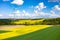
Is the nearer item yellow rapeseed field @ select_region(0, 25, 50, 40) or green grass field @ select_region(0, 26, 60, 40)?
green grass field @ select_region(0, 26, 60, 40)

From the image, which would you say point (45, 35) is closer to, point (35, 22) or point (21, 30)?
point (35, 22)

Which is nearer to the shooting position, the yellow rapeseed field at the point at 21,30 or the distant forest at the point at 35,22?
the yellow rapeseed field at the point at 21,30

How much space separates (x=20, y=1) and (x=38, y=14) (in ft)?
3.13

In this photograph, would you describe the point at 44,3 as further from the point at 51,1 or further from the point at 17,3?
the point at 17,3

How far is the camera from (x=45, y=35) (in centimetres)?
609

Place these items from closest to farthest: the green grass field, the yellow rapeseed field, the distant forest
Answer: the green grass field < the yellow rapeseed field < the distant forest

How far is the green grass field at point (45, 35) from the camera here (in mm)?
5824

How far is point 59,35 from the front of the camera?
624cm

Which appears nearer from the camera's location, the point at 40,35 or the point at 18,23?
the point at 40,35

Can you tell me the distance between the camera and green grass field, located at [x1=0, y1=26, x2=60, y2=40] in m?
5.82

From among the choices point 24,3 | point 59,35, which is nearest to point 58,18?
point 59,35

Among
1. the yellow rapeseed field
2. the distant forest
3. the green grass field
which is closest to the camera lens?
the green grass field

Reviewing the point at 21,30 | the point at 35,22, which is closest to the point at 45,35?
the point at 35,22

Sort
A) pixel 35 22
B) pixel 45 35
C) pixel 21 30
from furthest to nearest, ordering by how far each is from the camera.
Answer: pixel 35 22 < pixel 21 30 < pixel 45 35
